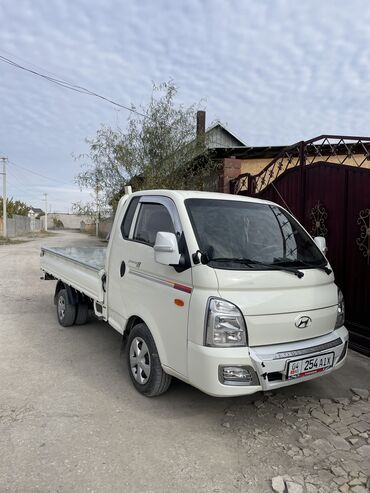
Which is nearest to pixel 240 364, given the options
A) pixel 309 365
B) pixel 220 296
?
pixel 220 296

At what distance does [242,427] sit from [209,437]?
32 centimetres

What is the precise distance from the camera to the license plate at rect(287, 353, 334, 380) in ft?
10.0

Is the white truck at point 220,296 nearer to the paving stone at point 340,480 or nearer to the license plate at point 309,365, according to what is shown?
the license plate at point 309,365

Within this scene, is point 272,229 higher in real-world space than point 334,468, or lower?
higher

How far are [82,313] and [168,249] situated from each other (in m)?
3.34

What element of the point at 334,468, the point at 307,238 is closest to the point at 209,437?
the point at 334,468

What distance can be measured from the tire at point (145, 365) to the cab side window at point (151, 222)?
84 centimetres

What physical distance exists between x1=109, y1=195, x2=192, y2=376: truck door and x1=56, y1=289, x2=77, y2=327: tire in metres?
1.81

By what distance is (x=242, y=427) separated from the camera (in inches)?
129

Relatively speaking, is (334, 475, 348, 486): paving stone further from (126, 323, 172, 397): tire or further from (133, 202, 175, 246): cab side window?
(133, 202, 175, 246): cab side window

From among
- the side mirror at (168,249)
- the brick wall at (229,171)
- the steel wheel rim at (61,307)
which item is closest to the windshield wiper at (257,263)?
the side mirror at (168,249)

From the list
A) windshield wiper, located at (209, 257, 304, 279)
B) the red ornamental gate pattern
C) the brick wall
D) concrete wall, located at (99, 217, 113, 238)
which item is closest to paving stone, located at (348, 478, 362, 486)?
→ windshield wiper, located at (209, 257, 304, 279)

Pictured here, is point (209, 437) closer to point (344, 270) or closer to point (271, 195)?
point (344, 270)

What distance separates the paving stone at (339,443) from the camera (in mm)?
3037
